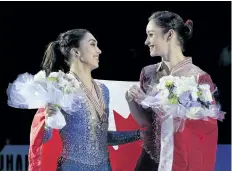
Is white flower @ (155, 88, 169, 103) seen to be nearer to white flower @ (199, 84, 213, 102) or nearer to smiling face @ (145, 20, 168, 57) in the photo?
white flower @ (199, 84, 213, 102)

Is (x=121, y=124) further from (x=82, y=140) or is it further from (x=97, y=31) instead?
(x=97, y=31)

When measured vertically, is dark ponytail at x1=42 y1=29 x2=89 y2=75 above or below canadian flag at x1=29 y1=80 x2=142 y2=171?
above

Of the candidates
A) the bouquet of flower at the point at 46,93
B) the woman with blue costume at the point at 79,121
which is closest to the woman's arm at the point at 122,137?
the woman with blue costume at the point at 79,121

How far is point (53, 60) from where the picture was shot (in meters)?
2.94

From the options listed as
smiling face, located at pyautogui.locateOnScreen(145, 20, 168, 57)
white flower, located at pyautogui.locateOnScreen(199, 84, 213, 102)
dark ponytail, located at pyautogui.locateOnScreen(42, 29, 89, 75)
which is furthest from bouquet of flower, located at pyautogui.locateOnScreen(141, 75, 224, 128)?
dark ponytail, located at pyautogui.locateOnScreen(42, 29, 89, 75)

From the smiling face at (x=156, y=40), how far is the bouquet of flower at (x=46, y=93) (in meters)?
0.46

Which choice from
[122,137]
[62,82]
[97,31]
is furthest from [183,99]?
[97,31]

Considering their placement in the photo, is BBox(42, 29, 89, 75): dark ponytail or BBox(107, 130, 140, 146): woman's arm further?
BBox(107, 130, 140, 146): woman's arm

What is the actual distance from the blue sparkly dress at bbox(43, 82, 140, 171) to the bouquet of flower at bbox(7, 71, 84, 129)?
8 cm

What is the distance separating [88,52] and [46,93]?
1.13 ft

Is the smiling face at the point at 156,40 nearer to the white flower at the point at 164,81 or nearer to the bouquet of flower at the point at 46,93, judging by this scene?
the white flower at the point at 164,81

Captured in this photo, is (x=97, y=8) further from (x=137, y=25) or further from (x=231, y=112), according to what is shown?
(x=231, y=112)

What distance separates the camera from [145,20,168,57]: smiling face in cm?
295

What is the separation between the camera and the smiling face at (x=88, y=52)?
2959mm
